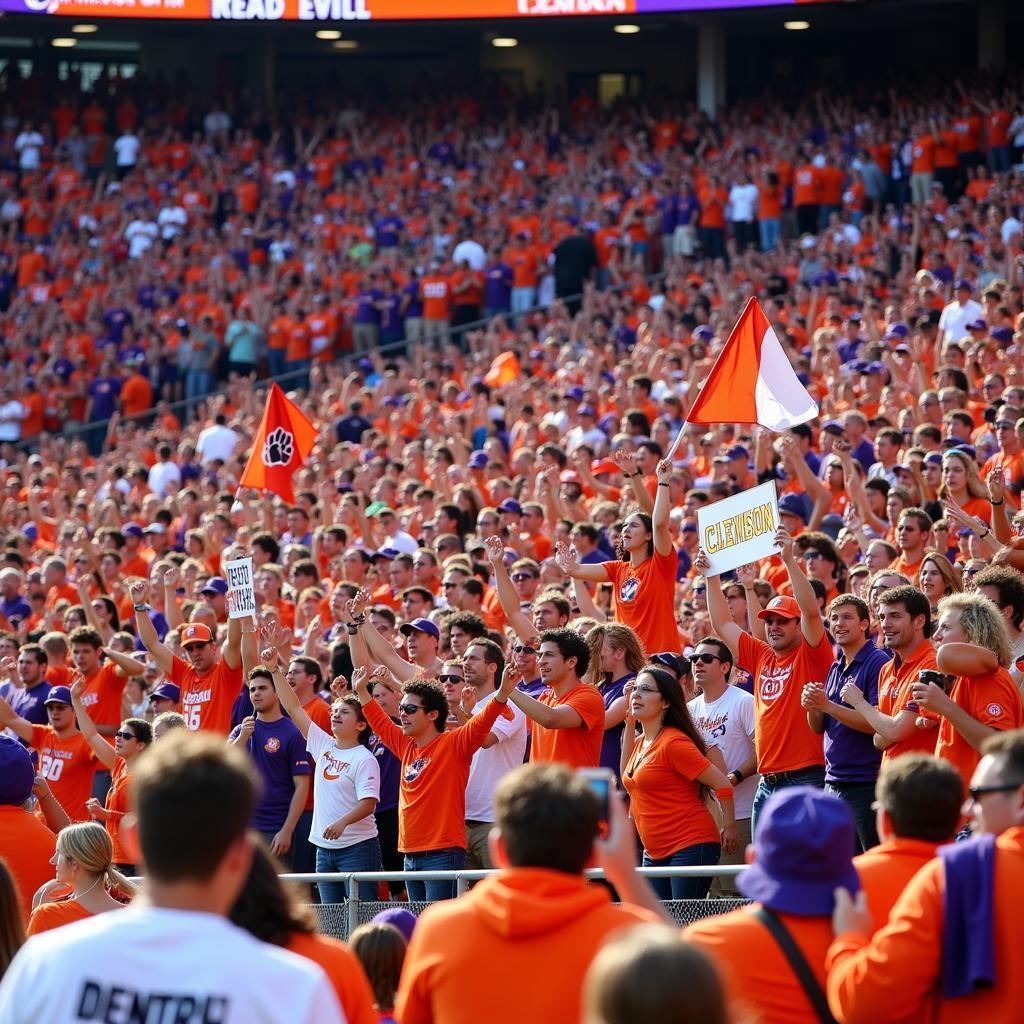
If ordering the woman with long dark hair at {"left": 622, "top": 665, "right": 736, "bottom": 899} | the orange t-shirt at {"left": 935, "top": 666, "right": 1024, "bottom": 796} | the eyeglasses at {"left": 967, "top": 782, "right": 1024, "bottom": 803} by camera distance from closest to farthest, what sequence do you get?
the eyeglasses at {"left": 967, "top": 782, "right": 1024, "bottom": 803} → the orange t-shirt at {"left": 935, "top": 666, "right": 1024, "bottom": 796} → the woman with long dark hair at {"left": 622, "top": 665, "right": 736, "bottom": 899}

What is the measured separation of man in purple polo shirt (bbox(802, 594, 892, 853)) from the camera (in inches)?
293

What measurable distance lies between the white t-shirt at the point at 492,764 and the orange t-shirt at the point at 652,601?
1.07 meters

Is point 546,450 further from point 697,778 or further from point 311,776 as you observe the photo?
point 697,778

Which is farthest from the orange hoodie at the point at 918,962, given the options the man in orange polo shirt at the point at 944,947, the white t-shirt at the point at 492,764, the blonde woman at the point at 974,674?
the white t-shirt at the point at 492,764

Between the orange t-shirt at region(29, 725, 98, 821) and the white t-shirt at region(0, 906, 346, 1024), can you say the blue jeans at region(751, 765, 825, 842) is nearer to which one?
the orange t-shirt at region(29, 725, 98, 821)

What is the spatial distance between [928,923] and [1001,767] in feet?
1.27

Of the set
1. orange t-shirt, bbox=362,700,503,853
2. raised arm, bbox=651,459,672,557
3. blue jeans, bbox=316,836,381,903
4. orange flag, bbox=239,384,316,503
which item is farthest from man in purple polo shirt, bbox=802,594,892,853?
orange flag, bbox=239,384,316,503

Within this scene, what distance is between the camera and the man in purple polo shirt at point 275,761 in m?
9.48

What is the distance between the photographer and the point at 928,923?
3648 mm

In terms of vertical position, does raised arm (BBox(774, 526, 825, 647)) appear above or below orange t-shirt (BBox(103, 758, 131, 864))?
above

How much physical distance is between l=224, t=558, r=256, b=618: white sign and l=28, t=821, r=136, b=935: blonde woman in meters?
3.71

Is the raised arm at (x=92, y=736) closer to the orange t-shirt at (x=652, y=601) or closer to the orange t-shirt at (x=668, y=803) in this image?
the orange t-shirt at (x=652, y=601)

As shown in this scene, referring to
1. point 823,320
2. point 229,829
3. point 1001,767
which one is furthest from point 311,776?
point 823,320

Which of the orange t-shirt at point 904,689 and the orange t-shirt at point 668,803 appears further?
the orange t-shirt at point 668,803
